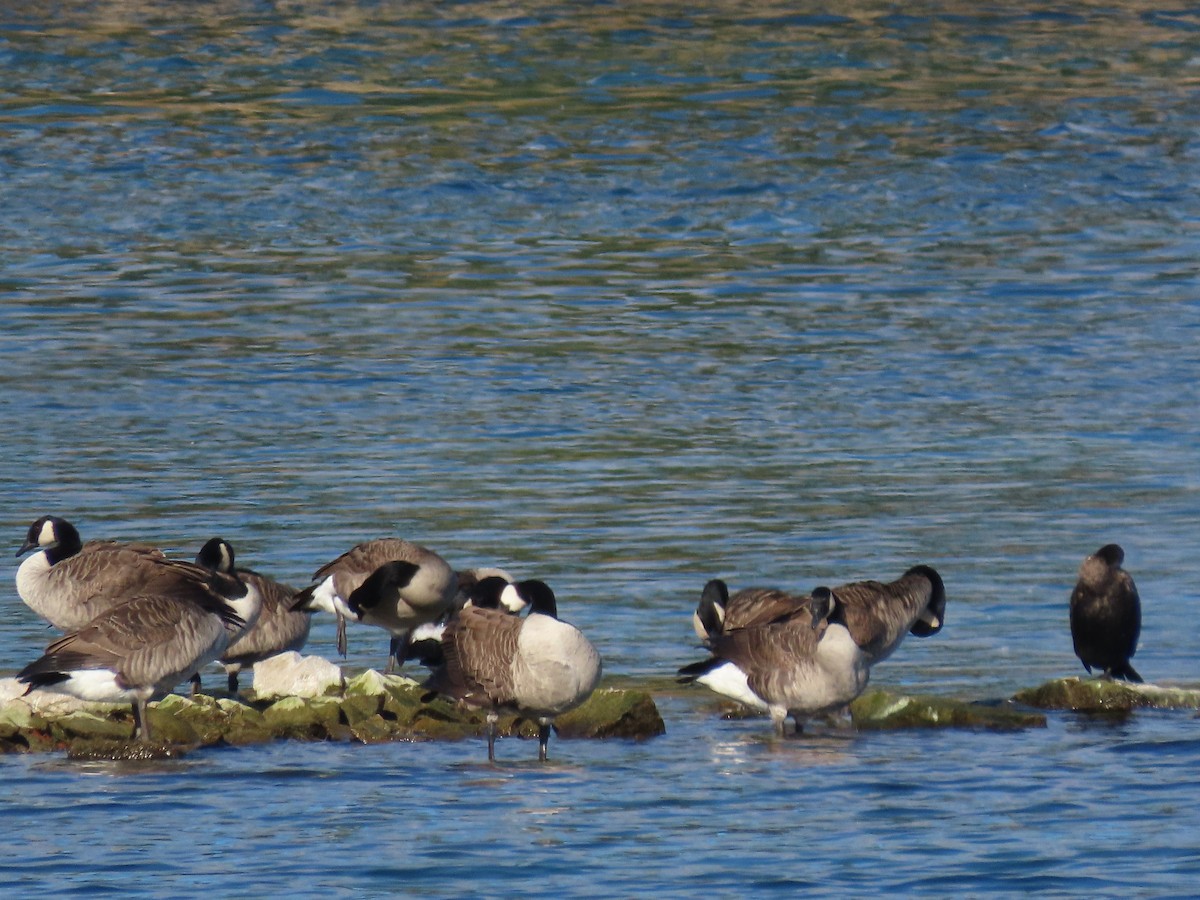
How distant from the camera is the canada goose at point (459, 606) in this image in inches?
542

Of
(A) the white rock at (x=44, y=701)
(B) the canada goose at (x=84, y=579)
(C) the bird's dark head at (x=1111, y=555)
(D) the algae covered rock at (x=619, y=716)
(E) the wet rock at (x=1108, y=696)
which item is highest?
(B) the canada goose at (x=84, y=579)

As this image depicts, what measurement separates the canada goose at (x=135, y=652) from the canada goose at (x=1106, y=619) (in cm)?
508

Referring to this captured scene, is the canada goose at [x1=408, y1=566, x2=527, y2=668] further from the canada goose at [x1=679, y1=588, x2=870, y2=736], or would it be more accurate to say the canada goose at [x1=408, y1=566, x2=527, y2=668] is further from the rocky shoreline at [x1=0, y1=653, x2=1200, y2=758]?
the canada goose at [x1=679, y1=588, x2=870, y2=736]

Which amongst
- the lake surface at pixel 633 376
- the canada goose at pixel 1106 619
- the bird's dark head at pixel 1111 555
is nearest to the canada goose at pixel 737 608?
the lake surface at pixel 633 376

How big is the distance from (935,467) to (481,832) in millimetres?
9609

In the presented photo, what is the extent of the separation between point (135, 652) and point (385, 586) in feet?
6.43

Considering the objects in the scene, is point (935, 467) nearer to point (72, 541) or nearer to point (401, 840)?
point (72, 541)

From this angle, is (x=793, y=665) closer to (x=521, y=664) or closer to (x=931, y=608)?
(x=931, y=608)

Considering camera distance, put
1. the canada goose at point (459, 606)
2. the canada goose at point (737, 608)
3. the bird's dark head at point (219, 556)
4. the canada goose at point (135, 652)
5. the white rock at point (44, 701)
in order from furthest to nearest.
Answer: the bird's dark head at point (219, 556) → the canada goose at point (737, 608) → the canada goose at point (459, 606) → the white rock at point (44, 701) → the canada goose at point (135, 652)

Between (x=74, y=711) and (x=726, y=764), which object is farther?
(x=74, y=711)

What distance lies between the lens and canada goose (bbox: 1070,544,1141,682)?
1429 centimetres

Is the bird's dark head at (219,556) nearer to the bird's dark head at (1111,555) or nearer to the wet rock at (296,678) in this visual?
the wet rock at (296,678)

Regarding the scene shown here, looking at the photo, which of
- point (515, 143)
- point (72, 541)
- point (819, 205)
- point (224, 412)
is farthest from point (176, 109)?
point (72, 541)

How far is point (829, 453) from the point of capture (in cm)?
2097
